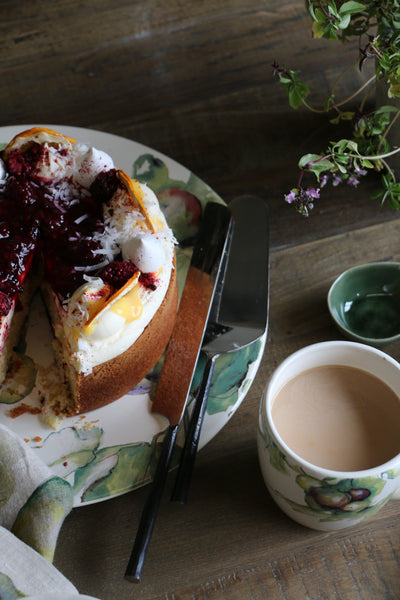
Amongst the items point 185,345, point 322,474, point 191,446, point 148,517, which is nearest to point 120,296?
point 185,345

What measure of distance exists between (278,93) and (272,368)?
3.32 feet

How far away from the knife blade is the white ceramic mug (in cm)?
24

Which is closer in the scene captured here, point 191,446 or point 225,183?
point 191,446

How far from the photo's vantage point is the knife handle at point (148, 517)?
1303mm

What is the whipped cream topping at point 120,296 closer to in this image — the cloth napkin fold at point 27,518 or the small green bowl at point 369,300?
the cloth napkin fold at point 27,518

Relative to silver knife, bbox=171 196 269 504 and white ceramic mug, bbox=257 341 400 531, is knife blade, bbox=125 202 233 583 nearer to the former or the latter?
silver knife, bbox=171 196 269 504

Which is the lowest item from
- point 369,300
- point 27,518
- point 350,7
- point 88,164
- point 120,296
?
point 369,300

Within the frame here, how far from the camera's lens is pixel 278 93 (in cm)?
218

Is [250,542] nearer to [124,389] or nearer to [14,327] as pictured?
[124,389]

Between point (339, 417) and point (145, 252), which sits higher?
point (145, 252)

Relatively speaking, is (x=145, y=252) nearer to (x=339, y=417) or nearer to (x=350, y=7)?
(x=339, y=417)

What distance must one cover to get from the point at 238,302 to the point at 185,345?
18 centimetres

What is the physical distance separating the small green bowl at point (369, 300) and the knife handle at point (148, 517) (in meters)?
0.57

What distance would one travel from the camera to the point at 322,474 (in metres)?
1.17
